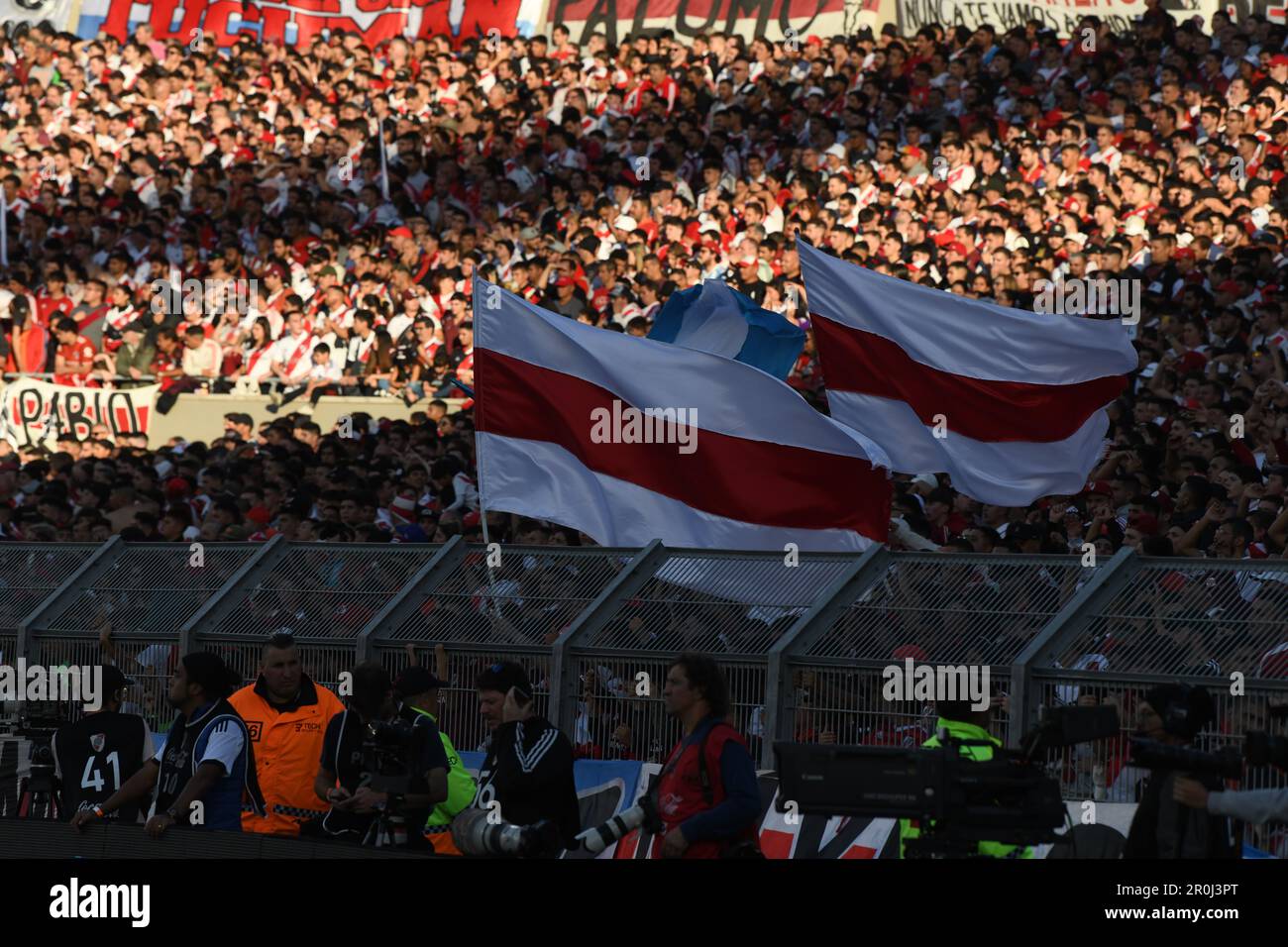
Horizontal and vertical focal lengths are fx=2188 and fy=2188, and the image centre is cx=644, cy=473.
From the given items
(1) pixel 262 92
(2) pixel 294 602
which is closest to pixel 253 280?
(1) pixel 262 92

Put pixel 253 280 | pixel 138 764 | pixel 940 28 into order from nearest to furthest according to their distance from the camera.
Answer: pixel 138 764, pixel 253 280, pixel 940 28

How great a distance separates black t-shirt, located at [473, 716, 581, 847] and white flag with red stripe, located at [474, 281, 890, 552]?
3.47 m

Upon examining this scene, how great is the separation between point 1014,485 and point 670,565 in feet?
9.24

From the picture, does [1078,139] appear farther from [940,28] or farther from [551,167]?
[551,167]

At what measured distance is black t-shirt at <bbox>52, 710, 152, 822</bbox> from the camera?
1091cm

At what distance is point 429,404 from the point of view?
21000 millimetres

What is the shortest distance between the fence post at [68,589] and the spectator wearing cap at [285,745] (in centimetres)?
361

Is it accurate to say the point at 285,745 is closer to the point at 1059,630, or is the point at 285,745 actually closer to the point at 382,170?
the point at 1059,630

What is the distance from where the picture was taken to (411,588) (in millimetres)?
12359

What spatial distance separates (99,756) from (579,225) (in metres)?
13.8

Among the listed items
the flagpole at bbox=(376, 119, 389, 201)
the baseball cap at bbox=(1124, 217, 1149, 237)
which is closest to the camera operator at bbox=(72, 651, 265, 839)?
the baseball cap at bbox=(1124, 217, 1149, 237)

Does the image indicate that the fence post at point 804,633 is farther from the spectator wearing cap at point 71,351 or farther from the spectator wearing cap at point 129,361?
the spectator wearing cap at point 71,351

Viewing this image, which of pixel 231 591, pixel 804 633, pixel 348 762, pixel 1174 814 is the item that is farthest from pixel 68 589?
pixel 1174 814

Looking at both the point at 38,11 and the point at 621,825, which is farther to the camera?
the point at 38,11
